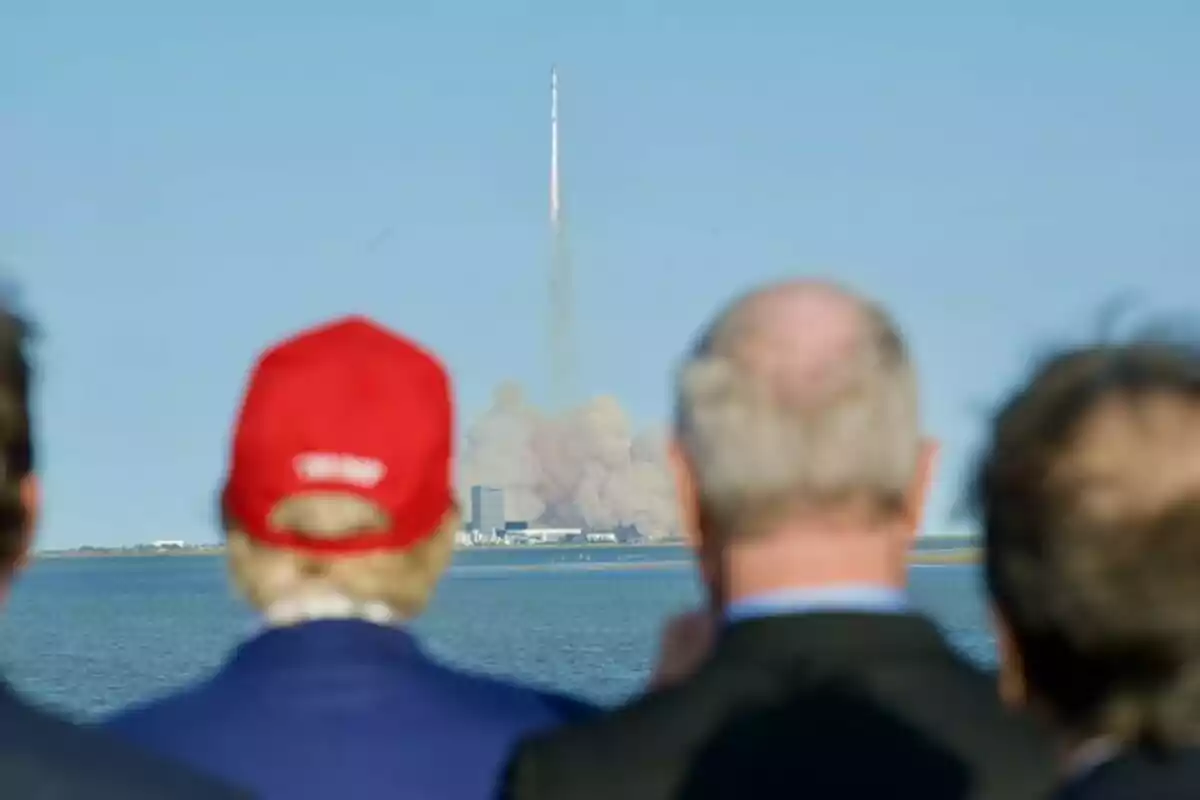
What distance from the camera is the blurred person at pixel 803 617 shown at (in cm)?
354

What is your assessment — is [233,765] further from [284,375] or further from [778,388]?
[778,388]

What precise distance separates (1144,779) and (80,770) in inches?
62.4

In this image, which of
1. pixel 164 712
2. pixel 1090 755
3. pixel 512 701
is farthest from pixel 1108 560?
pixel 164 712

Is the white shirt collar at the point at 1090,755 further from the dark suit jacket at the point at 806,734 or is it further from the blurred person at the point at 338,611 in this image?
the blurred person at the point at 338,611

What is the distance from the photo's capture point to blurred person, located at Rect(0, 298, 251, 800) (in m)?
3.36

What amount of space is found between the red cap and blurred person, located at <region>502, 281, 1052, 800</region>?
511mm

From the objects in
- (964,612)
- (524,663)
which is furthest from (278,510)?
(964,612)

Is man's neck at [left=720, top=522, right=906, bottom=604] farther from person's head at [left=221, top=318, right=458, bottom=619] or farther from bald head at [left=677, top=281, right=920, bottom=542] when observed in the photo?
person's head at [left=221, top=318, right=458, bottom=619]

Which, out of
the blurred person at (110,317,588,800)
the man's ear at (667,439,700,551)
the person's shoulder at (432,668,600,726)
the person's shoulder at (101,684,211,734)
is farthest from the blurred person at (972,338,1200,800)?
the person's shoulder at (101,684,211,734)

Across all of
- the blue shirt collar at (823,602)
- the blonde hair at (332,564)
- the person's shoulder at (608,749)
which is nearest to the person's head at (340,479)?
the blonde hair at (332,564)

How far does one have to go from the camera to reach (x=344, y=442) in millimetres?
3982

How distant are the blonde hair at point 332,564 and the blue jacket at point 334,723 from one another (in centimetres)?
7

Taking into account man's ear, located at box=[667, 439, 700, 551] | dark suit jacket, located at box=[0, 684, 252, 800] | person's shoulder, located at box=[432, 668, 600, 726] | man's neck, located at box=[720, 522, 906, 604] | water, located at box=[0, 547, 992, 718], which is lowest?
water, located at box=[0, 547, 992, 718]

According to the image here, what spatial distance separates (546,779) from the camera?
355cm
